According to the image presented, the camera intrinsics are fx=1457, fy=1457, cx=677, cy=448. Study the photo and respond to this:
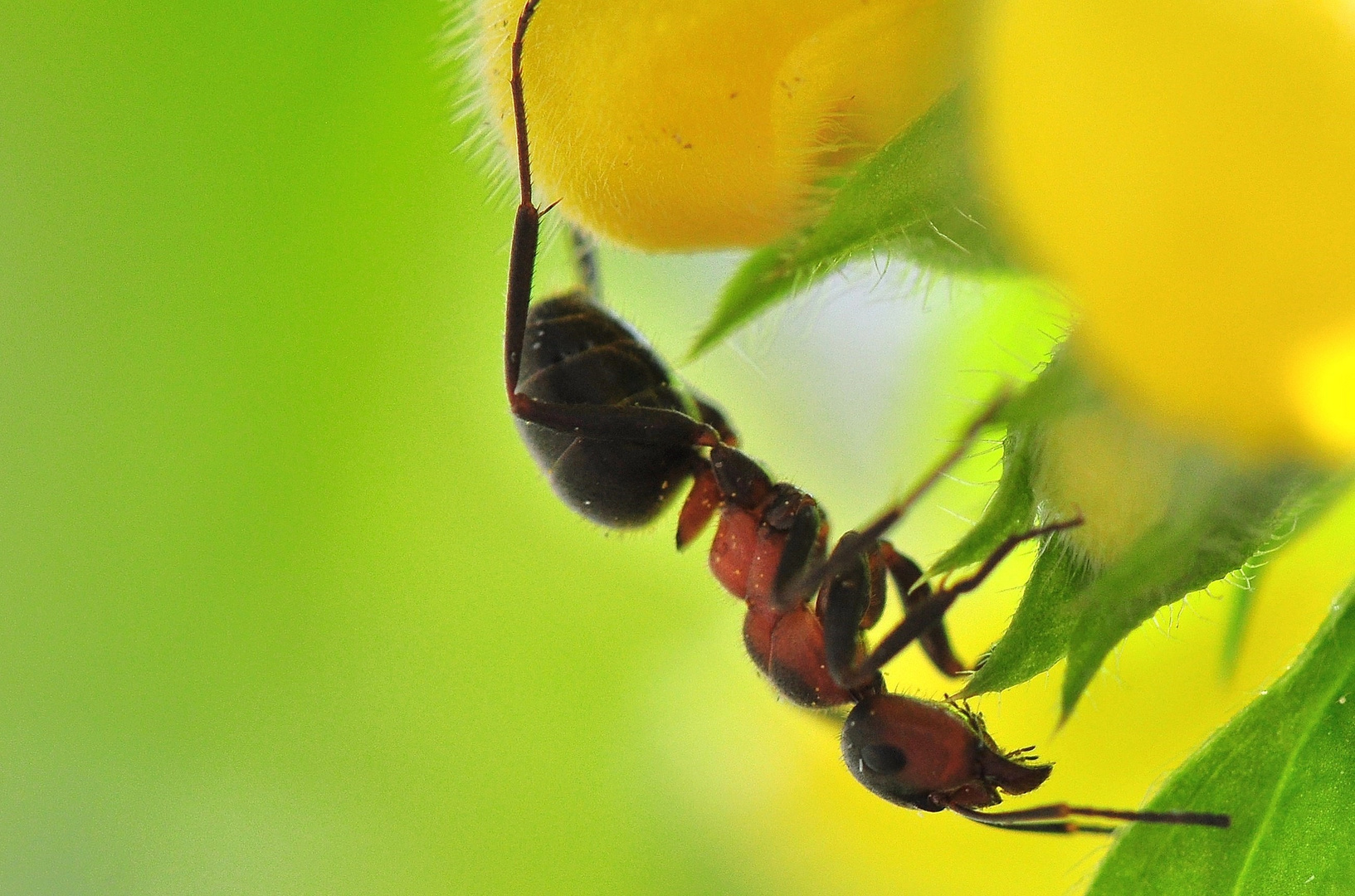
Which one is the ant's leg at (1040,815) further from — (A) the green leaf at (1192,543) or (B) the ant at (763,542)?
(A) the green leaf at (1192,543)

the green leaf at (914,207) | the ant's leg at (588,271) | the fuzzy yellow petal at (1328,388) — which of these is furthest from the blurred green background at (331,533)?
the fuzzy yellow petal at (1328,388)

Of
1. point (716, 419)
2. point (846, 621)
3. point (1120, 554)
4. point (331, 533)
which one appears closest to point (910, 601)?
point (846, 621)

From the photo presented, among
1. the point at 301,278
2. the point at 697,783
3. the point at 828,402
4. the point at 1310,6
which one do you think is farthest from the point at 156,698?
the point at 1310,6

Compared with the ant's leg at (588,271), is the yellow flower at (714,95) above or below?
below

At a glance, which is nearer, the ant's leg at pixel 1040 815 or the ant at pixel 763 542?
the ant's leg at pixel 1040 815

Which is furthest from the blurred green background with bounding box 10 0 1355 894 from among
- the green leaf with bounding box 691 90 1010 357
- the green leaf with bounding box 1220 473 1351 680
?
the green leaf with bounding box 691 90 1010 357

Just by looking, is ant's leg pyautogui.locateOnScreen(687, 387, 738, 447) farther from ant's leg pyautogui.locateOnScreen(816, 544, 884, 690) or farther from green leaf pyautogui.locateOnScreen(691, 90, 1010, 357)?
green leaf pyautogui.locateOnScreen(691, 90, 1010, 357)

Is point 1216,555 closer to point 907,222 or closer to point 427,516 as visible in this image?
point 907,222

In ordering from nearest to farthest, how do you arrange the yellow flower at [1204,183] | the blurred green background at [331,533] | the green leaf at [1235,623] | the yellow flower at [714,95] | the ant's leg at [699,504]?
the yellow flower at [1204,183]
the yellow flower at [714,95]
the green leaf at [1235,623]
the ant's leg at [699,504]
the blurred green background at [331,533]
